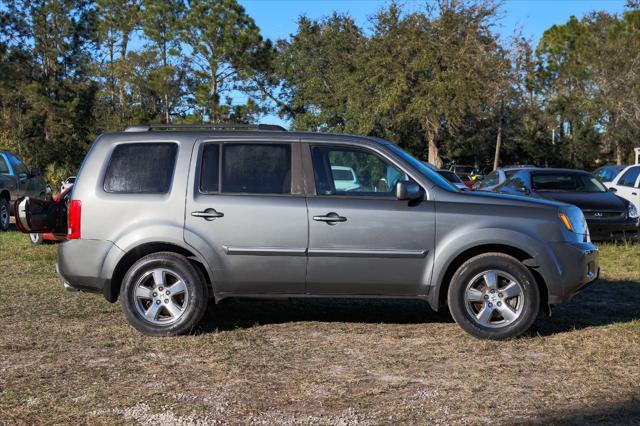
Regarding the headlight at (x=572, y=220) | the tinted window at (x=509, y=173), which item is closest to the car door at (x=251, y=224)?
the headlight at (x=572, y=220)

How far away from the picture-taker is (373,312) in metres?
7.88

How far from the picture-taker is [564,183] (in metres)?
14.5

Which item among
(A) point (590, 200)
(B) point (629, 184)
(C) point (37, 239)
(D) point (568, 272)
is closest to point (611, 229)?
(A) point (590, 200)

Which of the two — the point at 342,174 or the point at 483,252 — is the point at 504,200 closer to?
the point at 483,252

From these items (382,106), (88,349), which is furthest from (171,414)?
(382,106)

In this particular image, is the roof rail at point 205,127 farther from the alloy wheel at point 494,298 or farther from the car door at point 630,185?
the car door at point 630,185

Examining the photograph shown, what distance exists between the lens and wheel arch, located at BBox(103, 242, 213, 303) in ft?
21.8

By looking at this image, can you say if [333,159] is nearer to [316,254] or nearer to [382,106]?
[316,254]

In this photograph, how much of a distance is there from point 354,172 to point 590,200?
837 cm

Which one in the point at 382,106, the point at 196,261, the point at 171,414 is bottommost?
the point at 171,414

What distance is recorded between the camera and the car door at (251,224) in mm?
6508

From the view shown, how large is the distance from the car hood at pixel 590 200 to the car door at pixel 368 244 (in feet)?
25.7

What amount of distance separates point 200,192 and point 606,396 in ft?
11.9

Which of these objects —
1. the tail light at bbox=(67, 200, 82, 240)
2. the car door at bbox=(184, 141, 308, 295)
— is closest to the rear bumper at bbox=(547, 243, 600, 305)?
the car door at bbox=(184, 141, 308, 295)
